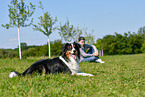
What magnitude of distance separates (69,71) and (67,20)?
26.9 meters

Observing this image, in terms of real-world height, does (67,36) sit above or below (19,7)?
below

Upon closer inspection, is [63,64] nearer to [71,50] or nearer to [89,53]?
[71,50]

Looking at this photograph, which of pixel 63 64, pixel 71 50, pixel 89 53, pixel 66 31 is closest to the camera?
pixel 71 50

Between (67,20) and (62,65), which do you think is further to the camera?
(67,20)

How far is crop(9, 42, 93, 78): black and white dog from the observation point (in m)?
5.82

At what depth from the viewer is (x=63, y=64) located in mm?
6070

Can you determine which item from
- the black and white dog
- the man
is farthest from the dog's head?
the man

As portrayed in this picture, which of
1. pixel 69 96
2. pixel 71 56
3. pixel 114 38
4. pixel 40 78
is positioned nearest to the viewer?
pixel 69 96

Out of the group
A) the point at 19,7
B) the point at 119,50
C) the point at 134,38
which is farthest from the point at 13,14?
the point at 134,38

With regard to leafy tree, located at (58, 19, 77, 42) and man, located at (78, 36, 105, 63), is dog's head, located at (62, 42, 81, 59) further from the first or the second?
leafy tree, located at (58, 19, 77, 42)

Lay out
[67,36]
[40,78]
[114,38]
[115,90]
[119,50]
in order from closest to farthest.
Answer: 1. [115,90]
2. [40,78]
3. [67,36]
4. [119,50]
5. [114,38]

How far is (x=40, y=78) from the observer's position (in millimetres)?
5340

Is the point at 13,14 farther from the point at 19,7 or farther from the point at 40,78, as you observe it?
the point at 40,78

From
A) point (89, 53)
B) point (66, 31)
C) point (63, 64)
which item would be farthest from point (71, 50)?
point (66, 31)
